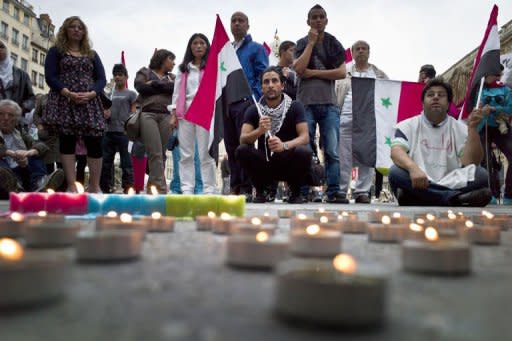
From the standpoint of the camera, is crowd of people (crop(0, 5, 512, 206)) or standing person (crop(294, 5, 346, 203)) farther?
standing person (crop(294, 5, 346, 203))

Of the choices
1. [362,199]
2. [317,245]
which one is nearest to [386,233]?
[317,245]

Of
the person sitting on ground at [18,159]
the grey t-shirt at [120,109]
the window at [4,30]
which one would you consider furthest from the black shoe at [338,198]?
the window at [4,30]

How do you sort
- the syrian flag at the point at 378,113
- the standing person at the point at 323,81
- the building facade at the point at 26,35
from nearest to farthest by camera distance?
the standing person at the point at 323,81
the syrian flag at the point at 378,113
the building facade at the point at 26,35

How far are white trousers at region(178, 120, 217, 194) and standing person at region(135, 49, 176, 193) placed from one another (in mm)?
278

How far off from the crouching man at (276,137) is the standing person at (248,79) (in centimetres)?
48

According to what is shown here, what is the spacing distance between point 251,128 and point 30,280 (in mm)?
4758

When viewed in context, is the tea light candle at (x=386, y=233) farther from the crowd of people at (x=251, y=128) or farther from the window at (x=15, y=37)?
the window at (x=15, y=37)

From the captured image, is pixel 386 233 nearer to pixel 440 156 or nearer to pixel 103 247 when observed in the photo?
pixel 103 247

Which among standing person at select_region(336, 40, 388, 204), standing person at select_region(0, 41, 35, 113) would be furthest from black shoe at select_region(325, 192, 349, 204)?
standing person at select_region(0, 41, 35, 113)

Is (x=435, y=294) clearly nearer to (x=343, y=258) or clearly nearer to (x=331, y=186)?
(x=343, y=258)

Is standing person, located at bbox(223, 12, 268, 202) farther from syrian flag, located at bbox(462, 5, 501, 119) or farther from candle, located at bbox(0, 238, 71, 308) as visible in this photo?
candle, located at bbox(0, 238, 71, 308)

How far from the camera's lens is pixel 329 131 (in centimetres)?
579

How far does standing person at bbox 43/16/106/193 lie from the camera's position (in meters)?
4.67

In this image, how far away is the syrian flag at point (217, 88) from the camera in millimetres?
5914
